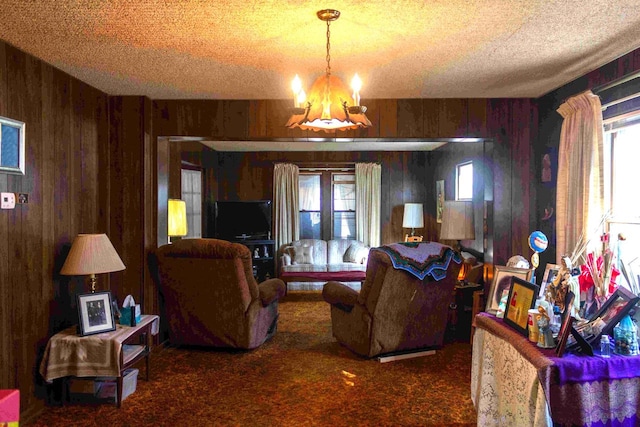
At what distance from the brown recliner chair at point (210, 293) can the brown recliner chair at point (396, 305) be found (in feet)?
2.67

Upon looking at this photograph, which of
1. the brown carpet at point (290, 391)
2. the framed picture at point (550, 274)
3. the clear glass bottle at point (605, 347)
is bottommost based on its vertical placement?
the brown carpet at point (290, 391)

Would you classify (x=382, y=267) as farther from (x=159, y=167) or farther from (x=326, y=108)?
(x=159, y=167)

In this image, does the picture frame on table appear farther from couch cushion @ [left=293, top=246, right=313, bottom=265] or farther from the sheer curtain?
couch cushion @ [left=293, top=246, right=313, bottom=265]

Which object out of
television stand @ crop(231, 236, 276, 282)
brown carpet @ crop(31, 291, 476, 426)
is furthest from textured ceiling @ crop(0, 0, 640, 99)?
television stand @ crop(231, 236, 276, 282)

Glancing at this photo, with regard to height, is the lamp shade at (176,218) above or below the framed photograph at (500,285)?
above

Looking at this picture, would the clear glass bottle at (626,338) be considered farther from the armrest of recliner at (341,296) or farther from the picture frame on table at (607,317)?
the armrest of recliner at (341,296)

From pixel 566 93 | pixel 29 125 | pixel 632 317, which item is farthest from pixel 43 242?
pixel 566 93

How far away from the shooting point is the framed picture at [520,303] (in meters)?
2.44

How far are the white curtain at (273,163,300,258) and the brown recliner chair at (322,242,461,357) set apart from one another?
385 cm

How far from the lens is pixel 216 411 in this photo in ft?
10.8

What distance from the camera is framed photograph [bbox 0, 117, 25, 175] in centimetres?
292

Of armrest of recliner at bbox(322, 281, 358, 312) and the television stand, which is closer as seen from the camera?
armrest of recliner at bbox(322, 281, 358, 312)

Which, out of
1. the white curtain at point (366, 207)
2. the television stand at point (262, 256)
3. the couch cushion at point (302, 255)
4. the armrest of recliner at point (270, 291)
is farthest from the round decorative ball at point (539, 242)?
the television stand at point (262, 256)

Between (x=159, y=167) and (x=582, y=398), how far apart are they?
3903 mm
